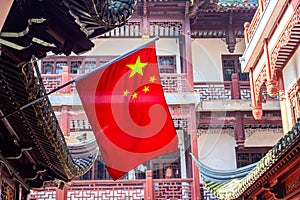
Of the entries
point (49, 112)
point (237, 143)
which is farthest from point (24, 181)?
point (237, 143)

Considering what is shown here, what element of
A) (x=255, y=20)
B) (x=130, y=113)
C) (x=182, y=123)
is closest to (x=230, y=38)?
(x=182, y=123)

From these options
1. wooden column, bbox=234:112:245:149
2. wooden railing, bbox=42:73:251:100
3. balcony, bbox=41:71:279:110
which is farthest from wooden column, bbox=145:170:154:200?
wooden column, bbox=234:112:245:149

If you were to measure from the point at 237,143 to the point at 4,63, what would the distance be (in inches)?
535

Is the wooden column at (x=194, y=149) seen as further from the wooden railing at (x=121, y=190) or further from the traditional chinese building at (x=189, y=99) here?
the wooden railing at (x=121, y=190)

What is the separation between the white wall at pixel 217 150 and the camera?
60.4ft

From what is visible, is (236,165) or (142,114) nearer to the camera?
(142,114)

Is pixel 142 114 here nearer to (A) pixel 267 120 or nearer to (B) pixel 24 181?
(B) pixel 24 181

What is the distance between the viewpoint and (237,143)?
689 inches

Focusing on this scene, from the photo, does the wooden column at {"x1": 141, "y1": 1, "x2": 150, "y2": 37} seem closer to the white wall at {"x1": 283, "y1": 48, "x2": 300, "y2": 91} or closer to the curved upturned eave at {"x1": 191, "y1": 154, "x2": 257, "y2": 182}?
the curved upturned eave at {"x1": 191, "y1": 154, "x2": 257, "y2": 182}

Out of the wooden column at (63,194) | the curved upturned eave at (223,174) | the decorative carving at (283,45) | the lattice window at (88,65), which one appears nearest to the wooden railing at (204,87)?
the lattice window at (88,65)

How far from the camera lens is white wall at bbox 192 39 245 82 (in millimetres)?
19438

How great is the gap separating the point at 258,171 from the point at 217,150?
9.81m

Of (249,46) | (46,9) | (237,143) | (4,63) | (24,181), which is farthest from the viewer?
(237,143)

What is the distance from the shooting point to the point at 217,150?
1861 cm
